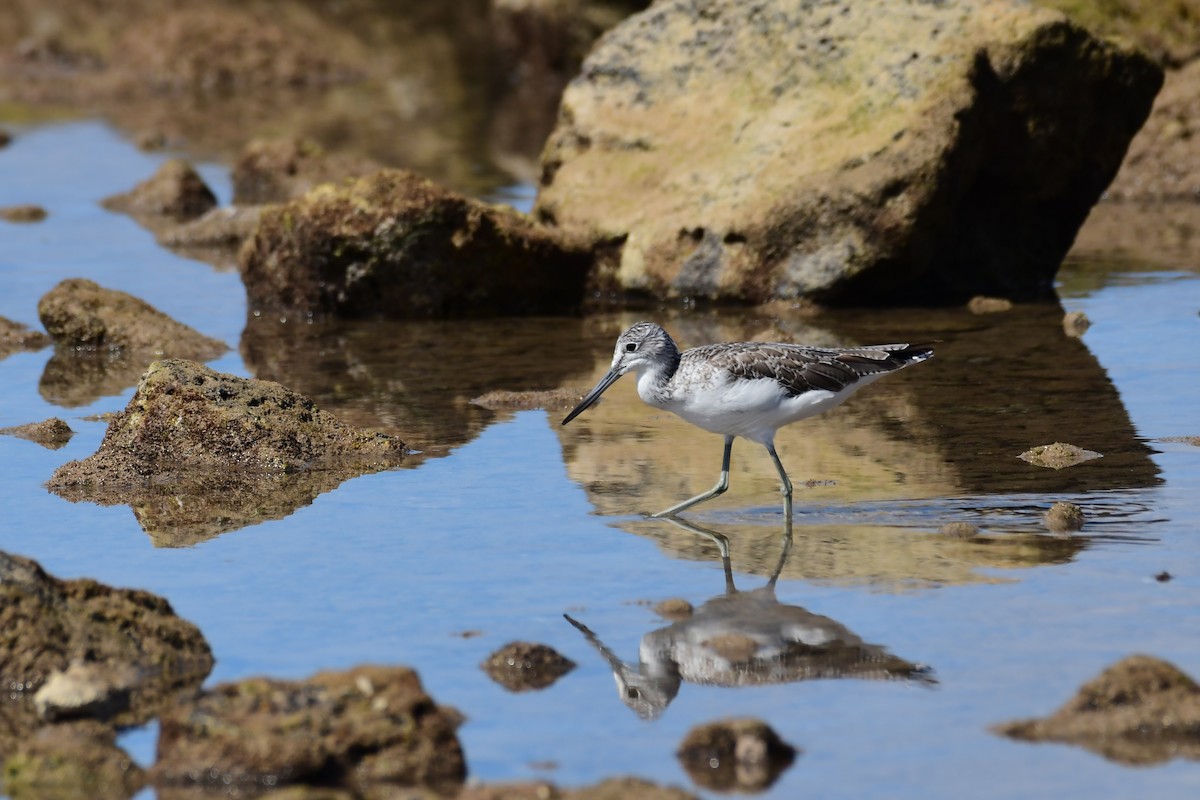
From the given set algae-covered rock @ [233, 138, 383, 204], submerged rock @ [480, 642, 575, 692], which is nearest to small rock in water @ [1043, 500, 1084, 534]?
submerged rock @ [480, 642, 575, 692]

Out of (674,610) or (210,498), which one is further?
(210,498)

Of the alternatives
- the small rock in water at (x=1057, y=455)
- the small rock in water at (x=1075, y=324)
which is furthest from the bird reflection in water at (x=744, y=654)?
the small rock in water at (x=1075, y=324)

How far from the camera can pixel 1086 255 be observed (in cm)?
1836

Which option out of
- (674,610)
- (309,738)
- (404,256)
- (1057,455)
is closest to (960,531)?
(1057,455)

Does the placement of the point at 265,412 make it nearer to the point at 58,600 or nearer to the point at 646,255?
the point at 58,600

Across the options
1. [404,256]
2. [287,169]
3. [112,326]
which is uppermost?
[287,169]

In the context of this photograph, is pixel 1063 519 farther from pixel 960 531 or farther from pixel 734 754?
pixel 734 754

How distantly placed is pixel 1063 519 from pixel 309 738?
435 cm

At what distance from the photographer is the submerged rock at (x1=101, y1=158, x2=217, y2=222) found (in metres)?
21.9

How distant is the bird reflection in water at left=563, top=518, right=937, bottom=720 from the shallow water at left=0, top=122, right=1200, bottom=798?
0.07 meters

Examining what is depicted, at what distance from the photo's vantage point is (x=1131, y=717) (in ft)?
20.9

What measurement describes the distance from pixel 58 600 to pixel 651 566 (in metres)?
2.84

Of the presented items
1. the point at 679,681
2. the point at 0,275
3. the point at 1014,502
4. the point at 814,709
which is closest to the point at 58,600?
the point at 679,681

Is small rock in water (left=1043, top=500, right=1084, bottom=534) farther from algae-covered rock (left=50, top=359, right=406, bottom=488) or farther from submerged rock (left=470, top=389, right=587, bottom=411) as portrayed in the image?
submerged rock (left=470, top=389, right=587, bottom=411)
